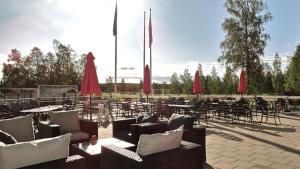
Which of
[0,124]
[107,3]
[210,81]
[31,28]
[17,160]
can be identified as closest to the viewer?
[17,160]

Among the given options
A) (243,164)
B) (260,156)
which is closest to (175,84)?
(260,156)

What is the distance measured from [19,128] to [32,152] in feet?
6.76

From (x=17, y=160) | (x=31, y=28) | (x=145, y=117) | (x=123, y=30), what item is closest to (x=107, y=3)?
(x=123, y=30)

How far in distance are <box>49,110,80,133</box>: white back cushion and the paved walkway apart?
1.89 meters

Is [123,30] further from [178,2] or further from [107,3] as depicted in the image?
[178,2]

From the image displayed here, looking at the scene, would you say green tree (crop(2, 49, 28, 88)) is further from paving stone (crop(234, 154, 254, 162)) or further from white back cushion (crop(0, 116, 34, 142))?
paving stone (crop(234, 154, 254, 162))

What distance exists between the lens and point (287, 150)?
565cm

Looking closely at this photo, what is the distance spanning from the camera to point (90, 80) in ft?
25.0

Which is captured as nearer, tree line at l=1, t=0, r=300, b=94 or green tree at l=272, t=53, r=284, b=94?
tree line at l=1, t=0, r=300, b=94

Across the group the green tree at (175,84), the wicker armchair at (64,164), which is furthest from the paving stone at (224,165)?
the green tree at (175,84)

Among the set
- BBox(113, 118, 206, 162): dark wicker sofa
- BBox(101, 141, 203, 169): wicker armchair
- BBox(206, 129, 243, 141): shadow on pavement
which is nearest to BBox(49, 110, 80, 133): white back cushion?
BBox(113, 118, 206, 162): dark wicker sofa

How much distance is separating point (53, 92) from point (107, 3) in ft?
22.2

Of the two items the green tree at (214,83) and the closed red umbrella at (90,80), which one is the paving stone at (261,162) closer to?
the closed red umbrella at (90,80)

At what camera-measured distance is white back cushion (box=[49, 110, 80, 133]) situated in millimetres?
5312
